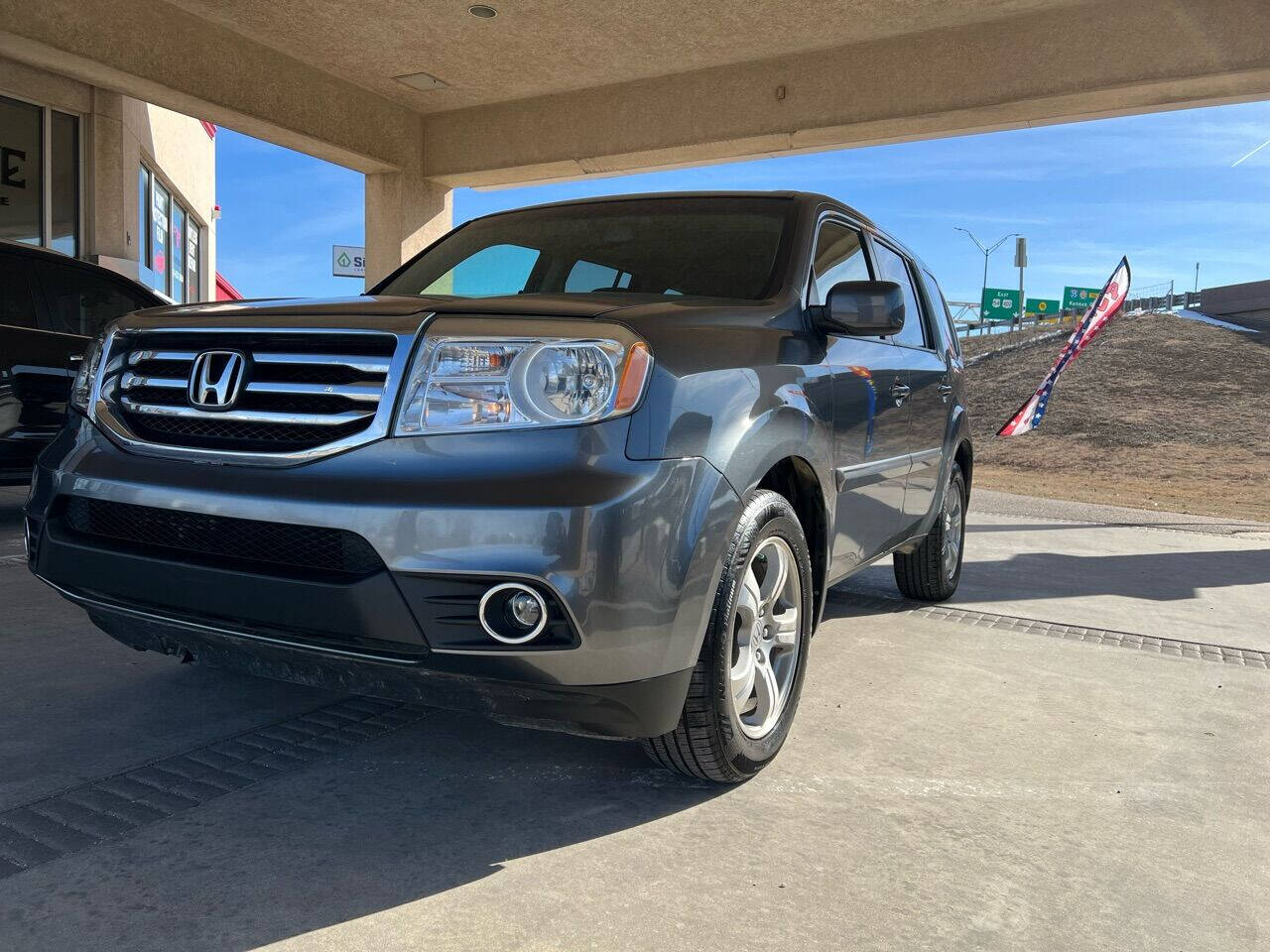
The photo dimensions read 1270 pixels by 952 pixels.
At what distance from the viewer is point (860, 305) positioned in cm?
308

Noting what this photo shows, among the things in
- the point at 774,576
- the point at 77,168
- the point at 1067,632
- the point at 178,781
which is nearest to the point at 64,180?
the point at 77,168

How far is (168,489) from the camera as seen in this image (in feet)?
7.92

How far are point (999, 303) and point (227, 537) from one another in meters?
74.9

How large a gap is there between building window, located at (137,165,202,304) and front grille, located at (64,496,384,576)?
12.8 meters

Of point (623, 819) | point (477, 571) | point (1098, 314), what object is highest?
point (1098, 314)

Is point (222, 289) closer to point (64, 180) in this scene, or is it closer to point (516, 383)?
point (64, 180)

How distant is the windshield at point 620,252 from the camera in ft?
11.0

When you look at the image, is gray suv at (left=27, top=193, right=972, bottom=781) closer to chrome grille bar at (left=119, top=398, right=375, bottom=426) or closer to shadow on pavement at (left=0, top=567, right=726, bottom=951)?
chrome grille bar at (left=119, top=398, right=375, bottom=426)

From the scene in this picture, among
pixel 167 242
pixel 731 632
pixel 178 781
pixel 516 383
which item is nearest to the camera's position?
pixel 516 383

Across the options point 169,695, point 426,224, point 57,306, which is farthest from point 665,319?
point 426,224

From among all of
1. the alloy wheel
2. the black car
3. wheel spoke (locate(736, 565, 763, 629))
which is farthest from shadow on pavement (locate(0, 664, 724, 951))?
the black car

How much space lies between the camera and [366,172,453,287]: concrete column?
45.4ft

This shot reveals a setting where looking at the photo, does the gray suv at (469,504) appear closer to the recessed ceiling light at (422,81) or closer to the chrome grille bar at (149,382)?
the chrome grille bar at (149,382)

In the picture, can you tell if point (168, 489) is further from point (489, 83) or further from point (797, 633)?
point (489, 83)
